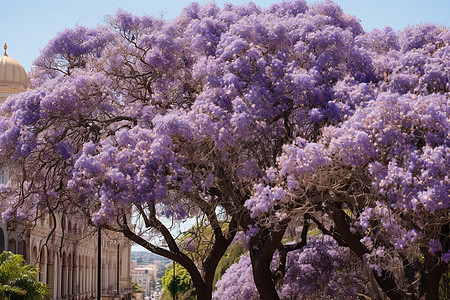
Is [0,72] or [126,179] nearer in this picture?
[126,179]

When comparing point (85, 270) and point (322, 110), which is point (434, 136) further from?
point (85, 270)

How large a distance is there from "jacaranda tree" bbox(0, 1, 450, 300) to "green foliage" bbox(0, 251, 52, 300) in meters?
1.82

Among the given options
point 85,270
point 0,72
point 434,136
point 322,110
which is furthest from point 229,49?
point 85,270

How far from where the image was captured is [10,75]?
129 feet

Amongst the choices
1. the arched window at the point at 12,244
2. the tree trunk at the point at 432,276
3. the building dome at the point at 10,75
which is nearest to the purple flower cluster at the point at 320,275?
the tree trunk at the point at 432,276

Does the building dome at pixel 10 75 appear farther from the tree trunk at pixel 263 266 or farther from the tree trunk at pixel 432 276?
the tree trunk at pixel 432 276

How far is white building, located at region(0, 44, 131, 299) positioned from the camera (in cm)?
3394

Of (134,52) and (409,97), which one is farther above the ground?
(134,52)

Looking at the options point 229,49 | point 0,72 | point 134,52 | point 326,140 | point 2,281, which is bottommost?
point 2,281

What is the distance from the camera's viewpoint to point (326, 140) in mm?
13648

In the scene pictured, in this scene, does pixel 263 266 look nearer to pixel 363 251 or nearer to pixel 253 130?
pixel 363 251

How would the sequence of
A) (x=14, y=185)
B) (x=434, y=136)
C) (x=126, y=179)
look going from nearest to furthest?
(x=434, y=136) → (x=126, y=179) → (x=14, y=185)

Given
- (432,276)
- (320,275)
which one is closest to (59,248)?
(320,275)

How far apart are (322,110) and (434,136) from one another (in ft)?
9.83
